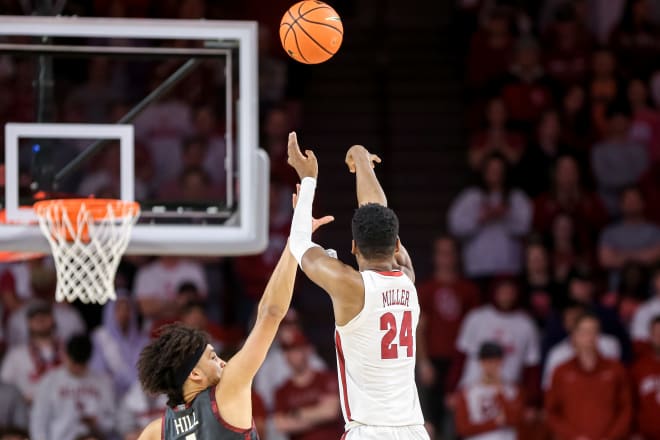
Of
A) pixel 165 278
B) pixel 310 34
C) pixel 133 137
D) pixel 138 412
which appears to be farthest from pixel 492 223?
pixel 310 34

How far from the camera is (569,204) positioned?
11.4 metres

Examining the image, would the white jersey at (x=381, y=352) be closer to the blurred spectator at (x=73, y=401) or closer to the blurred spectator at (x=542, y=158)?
the blurred spectator at (x=73, y=401)

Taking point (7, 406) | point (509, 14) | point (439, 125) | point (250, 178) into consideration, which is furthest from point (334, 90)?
point (250, 178)

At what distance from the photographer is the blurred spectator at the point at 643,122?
12023mm

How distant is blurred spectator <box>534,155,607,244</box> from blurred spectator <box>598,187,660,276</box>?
181 mm

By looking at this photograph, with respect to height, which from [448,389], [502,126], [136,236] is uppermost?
[502,126]

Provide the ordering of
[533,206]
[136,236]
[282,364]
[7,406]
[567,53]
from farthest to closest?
[567,53]
[533,206]
[282,364]
[7,406]
[136,236]

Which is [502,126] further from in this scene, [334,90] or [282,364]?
[282,364]

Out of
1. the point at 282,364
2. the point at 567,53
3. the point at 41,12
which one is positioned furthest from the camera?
the point at 567,53

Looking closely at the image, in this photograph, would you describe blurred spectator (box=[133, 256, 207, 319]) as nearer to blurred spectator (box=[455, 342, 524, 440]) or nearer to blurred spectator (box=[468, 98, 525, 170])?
blurred spectator (box=[455, 342, 524, 440])

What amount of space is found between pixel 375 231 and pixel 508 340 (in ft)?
17.6

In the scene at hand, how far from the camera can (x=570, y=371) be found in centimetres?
984

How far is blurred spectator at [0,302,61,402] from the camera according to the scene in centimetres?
972

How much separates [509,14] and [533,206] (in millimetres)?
2677
